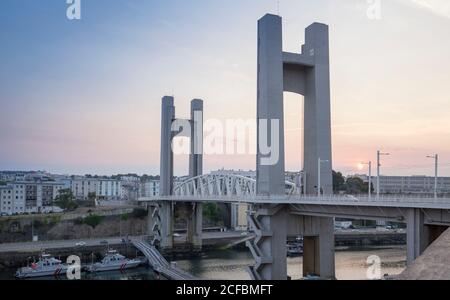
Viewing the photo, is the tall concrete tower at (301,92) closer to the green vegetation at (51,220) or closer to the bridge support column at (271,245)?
the bridge support column at (271,245)

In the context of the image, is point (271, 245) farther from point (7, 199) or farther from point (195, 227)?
point (7, 199)

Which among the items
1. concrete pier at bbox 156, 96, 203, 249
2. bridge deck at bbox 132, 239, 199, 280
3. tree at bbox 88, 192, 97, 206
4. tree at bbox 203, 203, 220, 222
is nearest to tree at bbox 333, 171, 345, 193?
tree at bbox 203, 203, 220, 222

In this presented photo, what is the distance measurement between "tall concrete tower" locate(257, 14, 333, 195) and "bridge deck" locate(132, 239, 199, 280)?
3508mm

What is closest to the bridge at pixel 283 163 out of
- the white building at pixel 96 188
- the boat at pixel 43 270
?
the boat at pixel 43 270

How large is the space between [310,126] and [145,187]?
24.4 metres

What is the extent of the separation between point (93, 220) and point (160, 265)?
7827 millimetres

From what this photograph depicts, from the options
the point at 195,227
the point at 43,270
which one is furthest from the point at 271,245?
the point at 195,227

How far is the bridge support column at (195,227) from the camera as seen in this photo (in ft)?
61.6

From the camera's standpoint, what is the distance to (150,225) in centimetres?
2138

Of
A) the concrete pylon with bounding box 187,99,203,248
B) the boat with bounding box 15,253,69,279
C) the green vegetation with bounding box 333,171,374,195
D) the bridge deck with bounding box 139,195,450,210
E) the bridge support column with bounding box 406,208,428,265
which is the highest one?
the concrete pylon with bounding box 187,99,203,248

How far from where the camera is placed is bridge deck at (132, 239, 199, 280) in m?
11.8

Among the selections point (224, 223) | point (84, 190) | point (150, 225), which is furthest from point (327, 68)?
point (84, 190)

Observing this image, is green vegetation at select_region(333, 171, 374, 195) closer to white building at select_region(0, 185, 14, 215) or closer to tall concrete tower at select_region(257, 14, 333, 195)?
tall concrete tower at select_region(257, 14, 333, 195)
